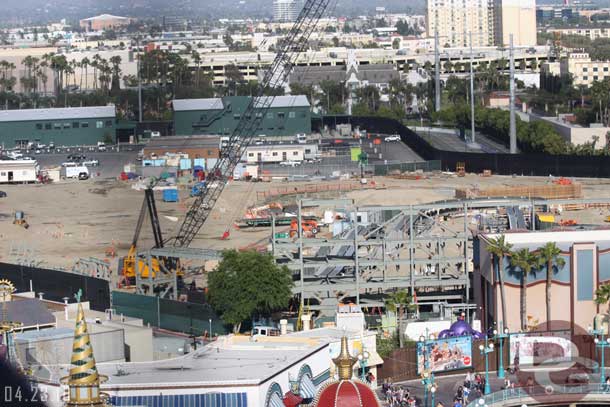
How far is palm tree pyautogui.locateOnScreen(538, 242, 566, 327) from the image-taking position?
1745 cm

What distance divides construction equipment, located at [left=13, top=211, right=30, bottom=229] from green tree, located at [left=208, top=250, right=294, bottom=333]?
1324cm

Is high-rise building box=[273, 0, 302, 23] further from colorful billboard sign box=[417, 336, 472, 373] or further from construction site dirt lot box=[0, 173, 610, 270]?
colorful billboard sign box=[417, 336, 472, 373]

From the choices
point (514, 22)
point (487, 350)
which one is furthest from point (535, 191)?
point (514, 22)

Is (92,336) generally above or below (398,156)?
above

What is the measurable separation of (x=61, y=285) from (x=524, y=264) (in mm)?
6162

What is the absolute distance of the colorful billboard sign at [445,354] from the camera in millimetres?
15812

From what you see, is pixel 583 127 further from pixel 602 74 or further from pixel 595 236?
pixel 595 236

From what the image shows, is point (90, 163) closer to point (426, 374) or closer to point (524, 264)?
point (524, 264)

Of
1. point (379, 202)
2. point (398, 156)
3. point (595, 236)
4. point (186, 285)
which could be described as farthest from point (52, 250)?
point (398, 156)

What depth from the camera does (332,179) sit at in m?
40.4

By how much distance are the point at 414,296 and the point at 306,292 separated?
4.34 feet

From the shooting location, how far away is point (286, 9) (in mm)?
63062

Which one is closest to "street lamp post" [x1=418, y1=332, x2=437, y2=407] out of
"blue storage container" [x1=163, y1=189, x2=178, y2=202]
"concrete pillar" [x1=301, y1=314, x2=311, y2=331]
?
"concrete pillar" [x1=301, y1=314, x2=311, y2=331]

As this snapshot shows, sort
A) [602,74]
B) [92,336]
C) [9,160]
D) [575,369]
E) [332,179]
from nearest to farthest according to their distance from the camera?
[92,336], [575,369], [332,179], [9,160], [602,74]
